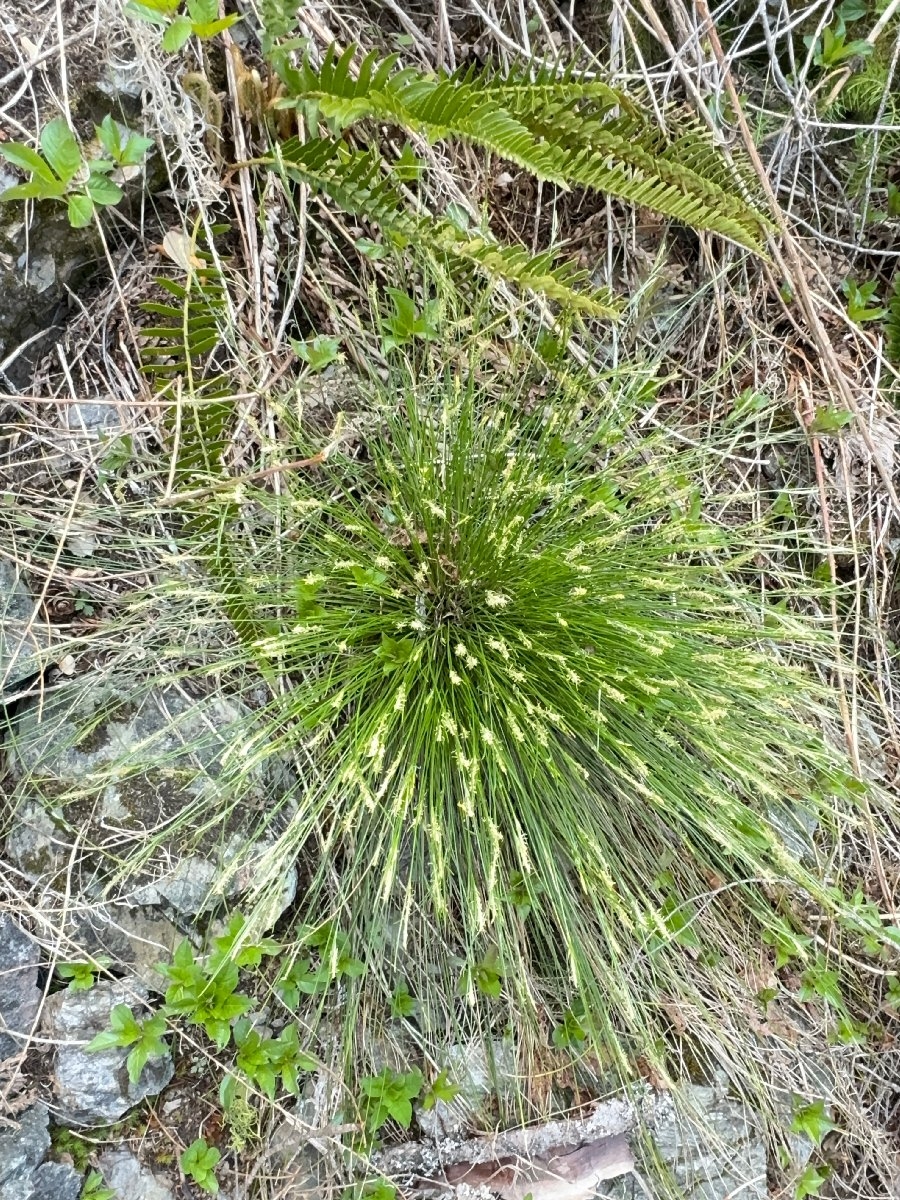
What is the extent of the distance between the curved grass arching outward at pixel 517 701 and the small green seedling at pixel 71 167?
63 centimetres

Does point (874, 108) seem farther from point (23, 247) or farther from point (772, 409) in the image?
point (23, 247)

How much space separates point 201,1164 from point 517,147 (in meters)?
2.14

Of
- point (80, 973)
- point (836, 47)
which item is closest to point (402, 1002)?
point (80, 973)

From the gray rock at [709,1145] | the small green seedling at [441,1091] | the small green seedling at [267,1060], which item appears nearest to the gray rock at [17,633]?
the small green seedling at [267,1060]

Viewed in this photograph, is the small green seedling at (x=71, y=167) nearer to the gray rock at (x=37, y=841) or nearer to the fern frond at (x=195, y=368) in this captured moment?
the fern frond at (x=195, y=368)

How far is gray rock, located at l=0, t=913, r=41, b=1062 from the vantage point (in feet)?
4.97

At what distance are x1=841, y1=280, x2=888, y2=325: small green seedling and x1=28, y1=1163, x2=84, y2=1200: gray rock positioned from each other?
2.79 m

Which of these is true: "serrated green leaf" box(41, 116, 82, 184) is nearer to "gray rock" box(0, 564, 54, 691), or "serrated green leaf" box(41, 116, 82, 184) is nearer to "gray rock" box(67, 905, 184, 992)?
"gray rock" box(0, 564, 54, 691)

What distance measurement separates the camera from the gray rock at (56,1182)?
58.2 inches

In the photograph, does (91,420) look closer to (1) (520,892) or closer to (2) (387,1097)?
(1) (520,892)

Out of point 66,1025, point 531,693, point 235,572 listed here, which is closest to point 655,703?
point 531,693

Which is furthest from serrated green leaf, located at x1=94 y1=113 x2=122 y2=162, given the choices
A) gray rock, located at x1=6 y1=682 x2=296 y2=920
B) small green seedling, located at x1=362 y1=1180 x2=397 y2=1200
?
small green seedling, located at x1=362 y1=1180 x2=397 y2=1200

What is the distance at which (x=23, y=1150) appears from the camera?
1476mm

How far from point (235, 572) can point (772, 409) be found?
1431mm
